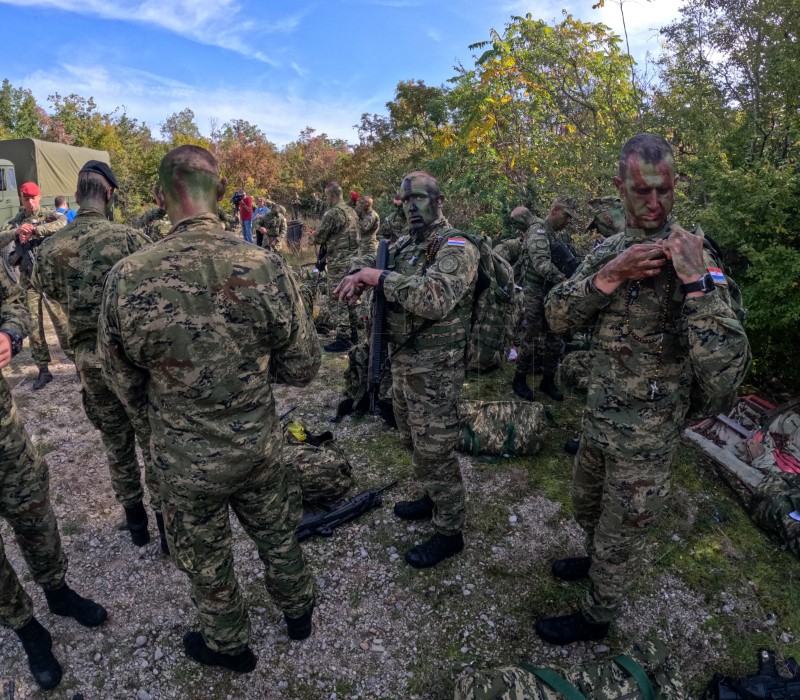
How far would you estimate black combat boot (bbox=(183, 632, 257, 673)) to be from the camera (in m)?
2.54

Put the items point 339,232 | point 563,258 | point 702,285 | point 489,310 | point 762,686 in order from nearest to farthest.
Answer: point 702,285 < point 762,686 < point 489,310 < point 563,258 < point 339,232

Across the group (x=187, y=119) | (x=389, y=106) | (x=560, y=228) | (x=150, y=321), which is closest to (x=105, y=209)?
(x=150, y=321)

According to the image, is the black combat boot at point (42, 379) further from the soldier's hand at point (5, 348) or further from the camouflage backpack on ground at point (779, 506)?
the camouflage backpack on ground at point (779, 506)

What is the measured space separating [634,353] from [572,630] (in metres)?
1.61

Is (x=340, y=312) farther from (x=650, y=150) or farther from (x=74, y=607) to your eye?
(x=650, y=150)

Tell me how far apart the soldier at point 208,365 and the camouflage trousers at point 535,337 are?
12.7 feet

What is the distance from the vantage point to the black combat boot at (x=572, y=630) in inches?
106

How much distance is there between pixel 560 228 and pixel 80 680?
554 cm

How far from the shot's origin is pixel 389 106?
52.7ft

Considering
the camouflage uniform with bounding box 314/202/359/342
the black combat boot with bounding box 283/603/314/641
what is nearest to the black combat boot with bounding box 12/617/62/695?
the black combat boot with bounding box 283/603/314/641

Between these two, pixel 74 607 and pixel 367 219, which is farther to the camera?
pixel 367 219

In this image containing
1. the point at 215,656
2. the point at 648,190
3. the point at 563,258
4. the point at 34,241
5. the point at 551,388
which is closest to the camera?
the point at 648,190

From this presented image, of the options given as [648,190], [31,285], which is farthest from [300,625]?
[31,285]

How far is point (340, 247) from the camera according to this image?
786cm
